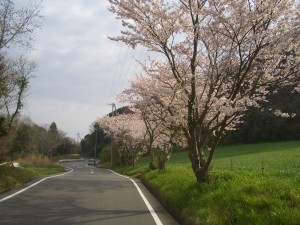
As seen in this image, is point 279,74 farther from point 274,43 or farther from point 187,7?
point 187,7

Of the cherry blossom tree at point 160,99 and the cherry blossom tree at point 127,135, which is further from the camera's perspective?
the cherry blossom tree at point 127,135

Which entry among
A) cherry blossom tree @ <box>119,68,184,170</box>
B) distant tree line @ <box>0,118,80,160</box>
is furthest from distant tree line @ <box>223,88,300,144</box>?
cherry blossom tree @ <box>119,68,184,170</box>

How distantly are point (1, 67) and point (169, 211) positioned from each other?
426 inches

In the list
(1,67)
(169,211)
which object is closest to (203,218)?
(169,211)

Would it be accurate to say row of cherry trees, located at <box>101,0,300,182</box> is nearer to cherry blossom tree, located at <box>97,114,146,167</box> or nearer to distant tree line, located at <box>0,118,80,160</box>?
distant tree line, located at <box>0,118,80,160</box>

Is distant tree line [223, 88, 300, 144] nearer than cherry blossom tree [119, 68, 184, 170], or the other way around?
cherry blossom tree [119, 68, 184, 170]

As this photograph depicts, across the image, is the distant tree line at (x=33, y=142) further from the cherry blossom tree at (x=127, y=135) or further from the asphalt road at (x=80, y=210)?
the asphalt road at (x=80, y=210)

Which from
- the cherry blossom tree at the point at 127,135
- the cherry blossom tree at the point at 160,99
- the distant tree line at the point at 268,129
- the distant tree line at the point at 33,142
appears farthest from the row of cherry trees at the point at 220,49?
the distant tree line at the point at 268,129


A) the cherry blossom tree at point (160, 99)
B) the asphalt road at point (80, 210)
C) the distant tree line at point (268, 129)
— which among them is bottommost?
the asphalt road at point (80, 210)

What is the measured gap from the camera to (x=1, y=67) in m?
18.0

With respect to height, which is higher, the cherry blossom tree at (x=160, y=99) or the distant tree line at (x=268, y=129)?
the distant tree line at (x=268, y=129)

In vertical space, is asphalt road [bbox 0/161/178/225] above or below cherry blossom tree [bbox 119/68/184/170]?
below

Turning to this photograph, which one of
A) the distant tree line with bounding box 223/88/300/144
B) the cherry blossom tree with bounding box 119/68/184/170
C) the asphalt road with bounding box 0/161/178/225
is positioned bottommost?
the asphalt road with bounding box 0/161/178/225

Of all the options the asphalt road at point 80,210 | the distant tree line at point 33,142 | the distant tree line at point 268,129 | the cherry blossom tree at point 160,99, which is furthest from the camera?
the distant tree line at point 268,129
